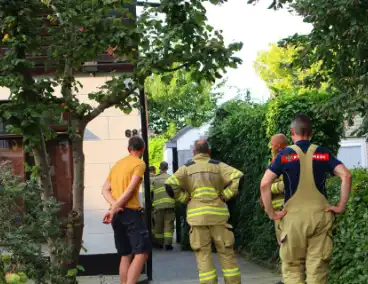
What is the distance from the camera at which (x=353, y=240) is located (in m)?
7.79

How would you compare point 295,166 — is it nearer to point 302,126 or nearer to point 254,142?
point 302,126

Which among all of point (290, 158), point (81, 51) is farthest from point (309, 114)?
point (81, 51)

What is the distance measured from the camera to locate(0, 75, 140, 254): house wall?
37.8 ft

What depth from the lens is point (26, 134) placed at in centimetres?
624

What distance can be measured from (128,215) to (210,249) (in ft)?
3.59

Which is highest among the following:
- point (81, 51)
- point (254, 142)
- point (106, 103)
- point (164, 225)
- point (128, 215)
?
point (81, 51)

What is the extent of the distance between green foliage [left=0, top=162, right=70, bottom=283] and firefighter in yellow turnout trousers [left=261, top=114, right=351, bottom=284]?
198 centimetres

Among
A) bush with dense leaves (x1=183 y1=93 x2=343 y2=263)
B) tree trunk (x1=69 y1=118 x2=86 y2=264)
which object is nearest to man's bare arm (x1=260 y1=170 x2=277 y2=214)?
tree trunk (x1=69 y1=118 x2=86 y2=264)

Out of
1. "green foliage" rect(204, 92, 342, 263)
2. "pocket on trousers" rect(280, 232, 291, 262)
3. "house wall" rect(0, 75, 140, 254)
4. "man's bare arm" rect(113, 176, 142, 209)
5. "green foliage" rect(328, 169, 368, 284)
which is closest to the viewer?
"pocket on trousers" rect(280, 232, 291, 262)

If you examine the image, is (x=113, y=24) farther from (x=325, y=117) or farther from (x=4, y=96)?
(x=4, y=96)

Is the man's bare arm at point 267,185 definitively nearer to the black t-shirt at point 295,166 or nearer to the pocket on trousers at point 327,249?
the black t-shirt at point 295,166

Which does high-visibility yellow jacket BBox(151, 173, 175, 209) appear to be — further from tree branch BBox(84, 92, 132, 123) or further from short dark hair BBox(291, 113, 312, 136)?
short dark hair BBox(291, 113, 312, 136)

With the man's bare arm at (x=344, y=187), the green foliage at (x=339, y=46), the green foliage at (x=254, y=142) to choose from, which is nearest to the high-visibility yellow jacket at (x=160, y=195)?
the green foliage at (x=254, y=142)

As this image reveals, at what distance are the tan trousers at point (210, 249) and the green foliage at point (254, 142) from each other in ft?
7.07
